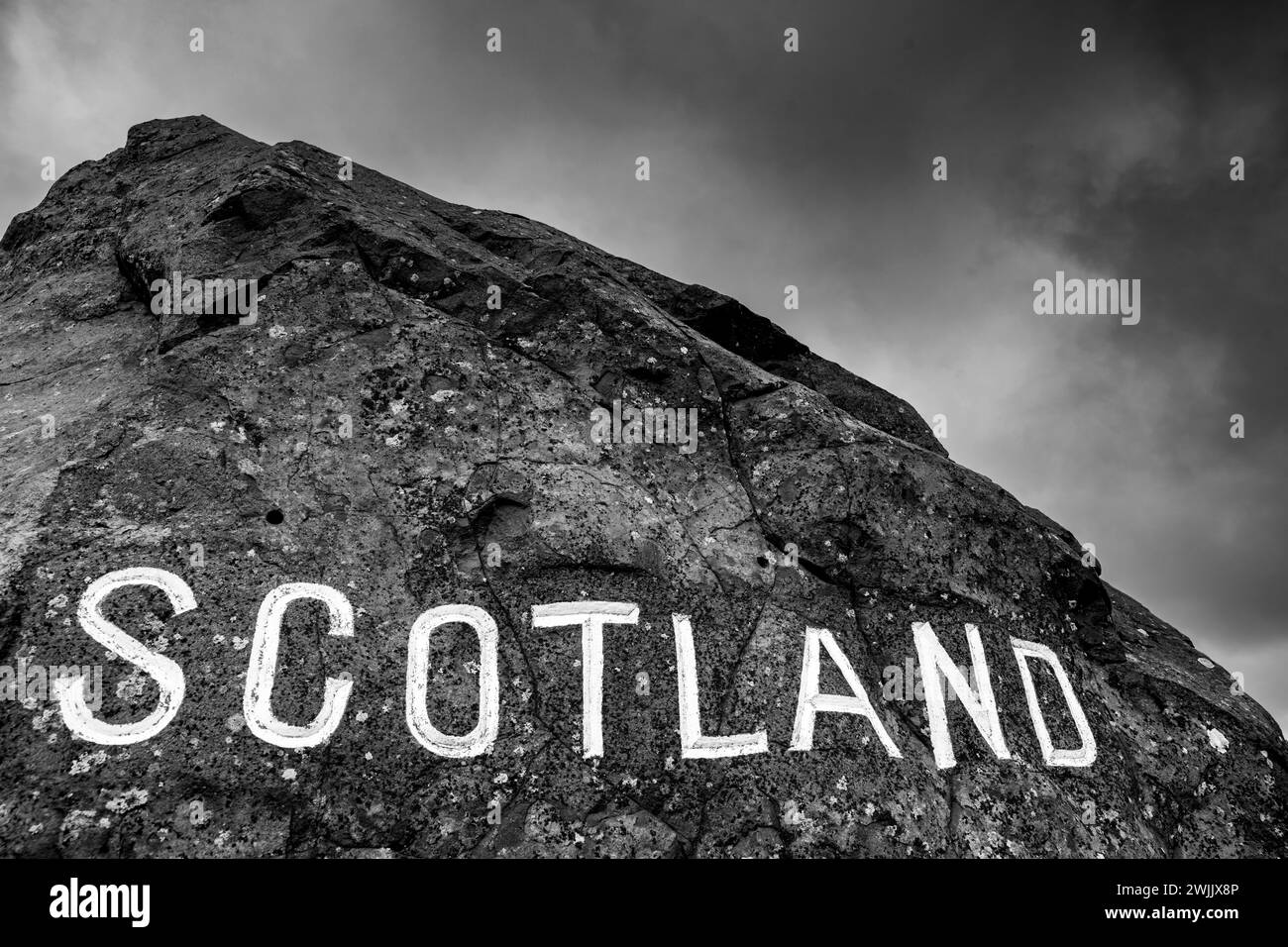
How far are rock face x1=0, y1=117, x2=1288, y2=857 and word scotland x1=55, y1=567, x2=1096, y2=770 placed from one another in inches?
2.3

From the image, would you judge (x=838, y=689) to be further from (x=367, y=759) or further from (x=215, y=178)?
(x=215, y=178)

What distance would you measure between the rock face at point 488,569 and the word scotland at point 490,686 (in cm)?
6

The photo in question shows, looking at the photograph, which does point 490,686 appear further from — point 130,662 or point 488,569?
point 130,662

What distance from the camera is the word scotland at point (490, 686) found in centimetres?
386

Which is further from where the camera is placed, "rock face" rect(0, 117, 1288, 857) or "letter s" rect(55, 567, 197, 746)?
"rock face" rect(0, 117, 1288, 857)

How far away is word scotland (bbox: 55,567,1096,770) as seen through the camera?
3.86 metres

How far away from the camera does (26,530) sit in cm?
418

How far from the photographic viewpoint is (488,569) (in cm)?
468

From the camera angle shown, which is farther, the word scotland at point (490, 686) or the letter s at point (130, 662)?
the word scotland at point (490, 686)

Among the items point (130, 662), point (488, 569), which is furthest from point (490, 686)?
point (130, 662)

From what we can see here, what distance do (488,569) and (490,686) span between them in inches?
28.5

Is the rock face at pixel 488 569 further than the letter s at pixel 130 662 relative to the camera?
Yes

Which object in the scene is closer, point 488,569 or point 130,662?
point 130,662
